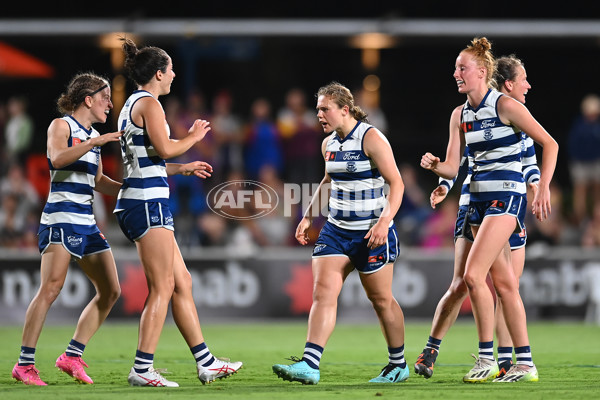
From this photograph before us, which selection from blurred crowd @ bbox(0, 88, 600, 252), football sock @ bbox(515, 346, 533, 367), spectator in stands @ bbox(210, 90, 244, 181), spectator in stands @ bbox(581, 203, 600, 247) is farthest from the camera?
spectator in stands @ bbox(210, 90, 244, 181)

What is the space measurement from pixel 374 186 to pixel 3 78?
36.1 feet

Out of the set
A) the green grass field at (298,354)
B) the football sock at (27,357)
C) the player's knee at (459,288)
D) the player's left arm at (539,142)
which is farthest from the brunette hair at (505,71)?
the football sock at (27,357)

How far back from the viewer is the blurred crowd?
1402 centimetres

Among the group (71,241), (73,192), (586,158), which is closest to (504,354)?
(71,241)

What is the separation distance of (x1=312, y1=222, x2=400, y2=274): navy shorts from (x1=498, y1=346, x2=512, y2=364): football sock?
45.3 inches

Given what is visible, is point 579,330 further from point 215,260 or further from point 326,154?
point 326,154

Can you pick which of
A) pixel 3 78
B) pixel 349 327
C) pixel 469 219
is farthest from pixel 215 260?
pixel 469 219

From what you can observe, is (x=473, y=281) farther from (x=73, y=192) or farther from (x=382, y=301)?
(x=73, y=192)

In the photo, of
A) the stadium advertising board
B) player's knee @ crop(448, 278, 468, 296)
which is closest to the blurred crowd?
the stadium advertising board

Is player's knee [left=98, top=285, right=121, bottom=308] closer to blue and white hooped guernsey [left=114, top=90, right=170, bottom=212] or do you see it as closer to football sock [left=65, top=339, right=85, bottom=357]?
football sock [left=65, top=339, right=85, bottom=357]

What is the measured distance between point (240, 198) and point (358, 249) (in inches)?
90.0

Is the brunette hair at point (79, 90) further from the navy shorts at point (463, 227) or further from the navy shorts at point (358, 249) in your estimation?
the navy shorts at point (463, 227)

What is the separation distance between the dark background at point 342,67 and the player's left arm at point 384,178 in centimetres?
1054

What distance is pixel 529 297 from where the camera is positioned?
44.1 ft
